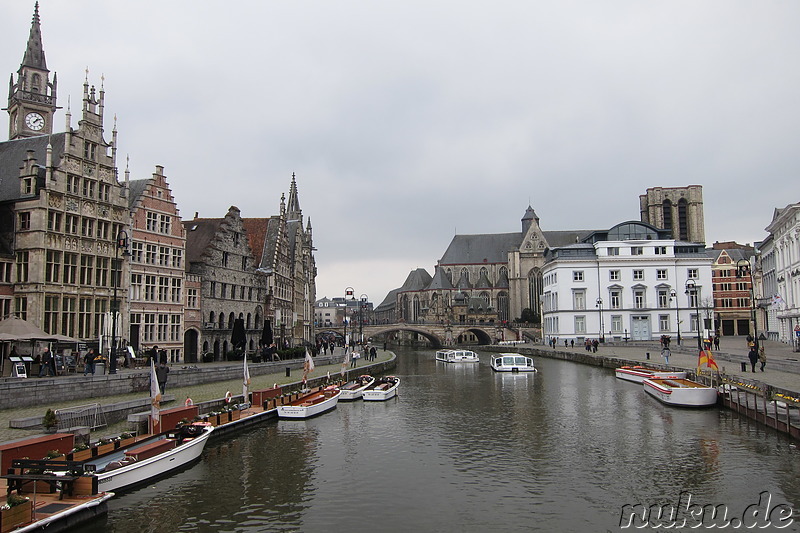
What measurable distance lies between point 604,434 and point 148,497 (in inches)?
631

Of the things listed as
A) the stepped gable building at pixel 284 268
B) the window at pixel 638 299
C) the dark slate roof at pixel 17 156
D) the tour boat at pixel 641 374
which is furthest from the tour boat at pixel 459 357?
the dark slate roof at pixel 17 156

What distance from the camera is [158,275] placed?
4466 cm

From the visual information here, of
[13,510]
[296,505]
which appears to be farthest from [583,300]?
[13,510]

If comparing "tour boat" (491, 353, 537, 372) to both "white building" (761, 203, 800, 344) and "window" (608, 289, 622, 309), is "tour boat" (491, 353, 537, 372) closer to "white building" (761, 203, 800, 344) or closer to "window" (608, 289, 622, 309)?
"white building" (761, 203, 800, 344)

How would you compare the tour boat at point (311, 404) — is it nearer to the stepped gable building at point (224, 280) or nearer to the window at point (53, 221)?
the stepped gable building at point (224, 280)

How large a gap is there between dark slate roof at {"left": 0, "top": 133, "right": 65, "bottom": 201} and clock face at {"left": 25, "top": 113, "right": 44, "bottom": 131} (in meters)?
24.9

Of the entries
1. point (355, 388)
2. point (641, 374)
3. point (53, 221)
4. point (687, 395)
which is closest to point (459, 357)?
point (641, 374)

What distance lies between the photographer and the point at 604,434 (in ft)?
78.2

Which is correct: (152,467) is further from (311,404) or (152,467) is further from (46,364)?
(46,364)

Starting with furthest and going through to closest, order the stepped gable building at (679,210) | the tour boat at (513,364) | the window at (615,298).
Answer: the stepped gable building at (679,210)
the window at (615,298)
the tour boat at (513,364)

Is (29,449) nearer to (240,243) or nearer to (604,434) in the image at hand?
(604,434)

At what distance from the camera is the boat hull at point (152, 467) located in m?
15.0

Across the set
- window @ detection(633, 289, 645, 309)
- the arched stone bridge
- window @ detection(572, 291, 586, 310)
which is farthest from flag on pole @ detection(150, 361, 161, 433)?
the arched stone bridge

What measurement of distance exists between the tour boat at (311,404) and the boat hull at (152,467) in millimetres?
7273
